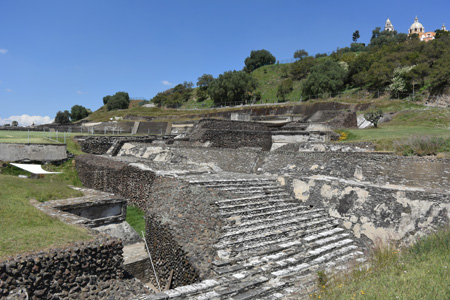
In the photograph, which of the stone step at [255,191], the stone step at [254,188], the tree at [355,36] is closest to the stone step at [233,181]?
the stone step at [254,188]

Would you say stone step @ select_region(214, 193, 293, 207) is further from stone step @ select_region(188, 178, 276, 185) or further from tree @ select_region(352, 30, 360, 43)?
tree @ select_region(352, 30, 360, 43)

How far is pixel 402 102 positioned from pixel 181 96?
48.0 m

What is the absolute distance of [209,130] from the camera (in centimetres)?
1831

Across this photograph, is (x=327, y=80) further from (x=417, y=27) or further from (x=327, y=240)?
(x=417, y=27)

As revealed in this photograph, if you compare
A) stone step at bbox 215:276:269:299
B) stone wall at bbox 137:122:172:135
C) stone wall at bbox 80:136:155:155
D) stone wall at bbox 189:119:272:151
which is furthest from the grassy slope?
stone step at bbox 215:276:269:299

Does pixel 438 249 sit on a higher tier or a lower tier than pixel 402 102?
lower

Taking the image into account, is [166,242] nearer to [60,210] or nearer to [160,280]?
[160,280]

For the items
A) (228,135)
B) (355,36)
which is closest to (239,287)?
(228,135)

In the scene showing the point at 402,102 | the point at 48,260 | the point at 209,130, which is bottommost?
the point at 48,260

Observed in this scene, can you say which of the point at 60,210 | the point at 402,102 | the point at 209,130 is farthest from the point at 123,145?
Result: the point at 402,102

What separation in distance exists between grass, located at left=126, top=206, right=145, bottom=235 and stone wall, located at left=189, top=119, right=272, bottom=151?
840 centimetres

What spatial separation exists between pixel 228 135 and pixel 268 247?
1315cm

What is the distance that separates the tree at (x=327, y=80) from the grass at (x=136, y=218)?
38.2 meters

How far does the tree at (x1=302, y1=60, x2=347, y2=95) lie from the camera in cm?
4238
